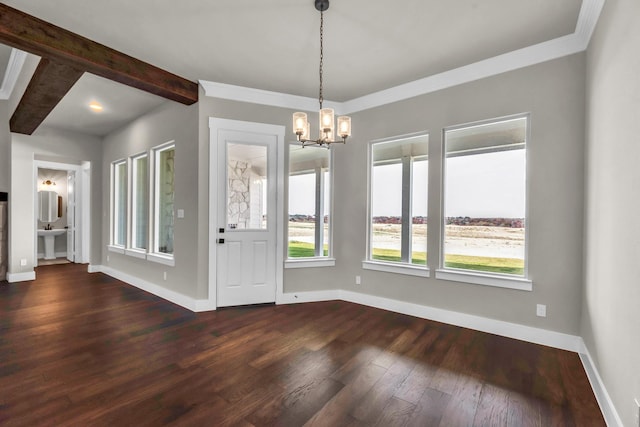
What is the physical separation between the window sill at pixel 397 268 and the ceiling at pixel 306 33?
2.27 metres

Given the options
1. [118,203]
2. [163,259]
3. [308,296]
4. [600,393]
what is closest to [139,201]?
[118,203]

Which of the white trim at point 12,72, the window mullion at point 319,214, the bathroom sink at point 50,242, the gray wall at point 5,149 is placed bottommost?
the bathroom sink at point 50,242

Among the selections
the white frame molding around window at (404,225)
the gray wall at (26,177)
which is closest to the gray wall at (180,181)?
the gray wall at (26,177)

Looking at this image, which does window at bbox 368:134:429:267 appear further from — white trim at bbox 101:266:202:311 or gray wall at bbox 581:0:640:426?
white trim at bbox 101:266:202:311

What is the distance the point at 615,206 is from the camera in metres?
1.89

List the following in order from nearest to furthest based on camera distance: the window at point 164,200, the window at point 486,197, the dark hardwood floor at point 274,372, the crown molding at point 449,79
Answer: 1. the dark hardwood floor at point 274,372
2. the crown molding at point 449,79
3. the window at point 486,197
4. the window at point 164,200

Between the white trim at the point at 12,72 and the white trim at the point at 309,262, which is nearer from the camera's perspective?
the white trim at the point at 12,72

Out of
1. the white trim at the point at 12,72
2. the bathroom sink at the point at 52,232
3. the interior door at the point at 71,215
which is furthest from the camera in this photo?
the interior door at the point at 71,215

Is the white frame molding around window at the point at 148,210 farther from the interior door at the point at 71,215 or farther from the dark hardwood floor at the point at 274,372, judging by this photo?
the interior door at the point at 71,215

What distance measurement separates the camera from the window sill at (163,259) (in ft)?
14.1

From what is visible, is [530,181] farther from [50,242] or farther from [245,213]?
[50,242]

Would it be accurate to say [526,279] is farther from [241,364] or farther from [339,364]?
[241,364]

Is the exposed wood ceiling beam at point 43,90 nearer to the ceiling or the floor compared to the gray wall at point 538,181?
nearer to the ceiling

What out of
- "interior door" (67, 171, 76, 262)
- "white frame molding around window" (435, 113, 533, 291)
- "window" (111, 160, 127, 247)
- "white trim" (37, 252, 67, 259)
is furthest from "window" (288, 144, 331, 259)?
"white trim" (37, 252, 67, 259)
